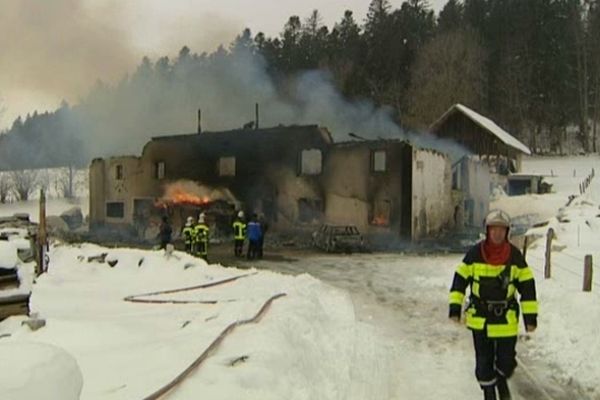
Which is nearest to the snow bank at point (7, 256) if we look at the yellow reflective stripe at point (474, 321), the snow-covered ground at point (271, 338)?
the snow-covered ground at point (271, 338)

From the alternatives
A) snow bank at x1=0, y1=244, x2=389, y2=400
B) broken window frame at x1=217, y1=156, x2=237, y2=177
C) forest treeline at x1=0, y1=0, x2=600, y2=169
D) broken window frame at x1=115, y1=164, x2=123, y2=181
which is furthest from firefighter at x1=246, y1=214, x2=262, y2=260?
forest treeline at x1=0, y1=0, x2=600, y2=169

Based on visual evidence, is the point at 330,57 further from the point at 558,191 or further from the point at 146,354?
the point at 146,354

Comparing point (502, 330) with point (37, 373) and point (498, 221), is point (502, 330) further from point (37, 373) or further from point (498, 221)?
point (37, 373)

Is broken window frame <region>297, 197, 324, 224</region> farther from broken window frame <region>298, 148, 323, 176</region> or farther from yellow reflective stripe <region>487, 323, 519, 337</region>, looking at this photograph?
yellow reflective stripe <region>487, 323, 519, 337</region>

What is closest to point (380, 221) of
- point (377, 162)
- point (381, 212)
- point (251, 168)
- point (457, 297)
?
point (381, 212)

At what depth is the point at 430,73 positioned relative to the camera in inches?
2243

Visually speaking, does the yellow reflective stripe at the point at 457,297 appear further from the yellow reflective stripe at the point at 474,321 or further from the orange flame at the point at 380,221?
the orange flame at the point at 380,221

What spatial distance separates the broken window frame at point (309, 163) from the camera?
99.9 ft

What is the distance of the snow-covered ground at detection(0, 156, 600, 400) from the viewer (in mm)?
5586

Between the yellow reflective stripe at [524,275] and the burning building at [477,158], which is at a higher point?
the burning building at [477,158]

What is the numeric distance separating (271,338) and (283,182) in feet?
79.8

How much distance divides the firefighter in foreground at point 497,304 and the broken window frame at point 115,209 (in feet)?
113

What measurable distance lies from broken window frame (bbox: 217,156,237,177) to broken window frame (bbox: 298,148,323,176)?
4.50 meters

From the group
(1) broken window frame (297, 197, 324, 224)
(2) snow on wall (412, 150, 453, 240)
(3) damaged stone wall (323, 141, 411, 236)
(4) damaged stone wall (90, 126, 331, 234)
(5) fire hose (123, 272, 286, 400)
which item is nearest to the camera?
(5) fire hose (123, 272, 286, 400)
